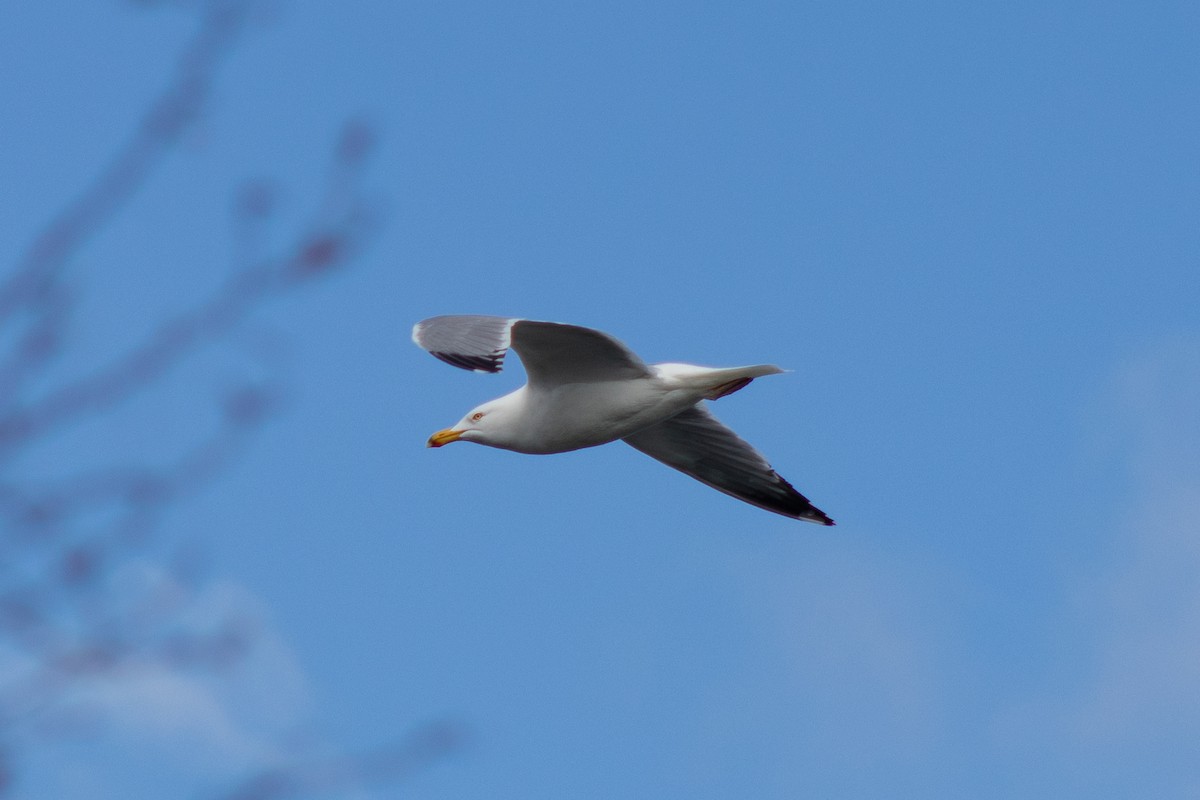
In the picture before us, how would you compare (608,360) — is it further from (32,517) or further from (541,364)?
(32,517)

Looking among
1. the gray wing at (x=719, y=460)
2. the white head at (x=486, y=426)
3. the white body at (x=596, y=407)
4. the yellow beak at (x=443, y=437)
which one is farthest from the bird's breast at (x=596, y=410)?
the gray wing at (x=719, y=460)

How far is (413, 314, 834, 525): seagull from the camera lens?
6.84 meters

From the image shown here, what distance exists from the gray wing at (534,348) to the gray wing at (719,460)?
1.48m

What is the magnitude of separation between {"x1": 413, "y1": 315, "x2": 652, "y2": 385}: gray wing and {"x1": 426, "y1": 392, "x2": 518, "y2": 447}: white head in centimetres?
30

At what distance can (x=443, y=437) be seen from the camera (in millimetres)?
8266

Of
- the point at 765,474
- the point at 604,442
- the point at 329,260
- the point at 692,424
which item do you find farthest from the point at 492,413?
the point at 329,260

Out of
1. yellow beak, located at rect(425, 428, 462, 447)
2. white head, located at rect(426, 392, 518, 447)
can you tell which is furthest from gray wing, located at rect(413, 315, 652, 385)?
yellow beak, located at rect(425, 428, 462, 447)

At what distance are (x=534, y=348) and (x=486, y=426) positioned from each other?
0.92 m

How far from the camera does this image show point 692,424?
888 cm

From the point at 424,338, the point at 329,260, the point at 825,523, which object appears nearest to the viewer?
the point at 329,260

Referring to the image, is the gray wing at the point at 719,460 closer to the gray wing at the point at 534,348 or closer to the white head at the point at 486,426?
the white head at the point at 486,426

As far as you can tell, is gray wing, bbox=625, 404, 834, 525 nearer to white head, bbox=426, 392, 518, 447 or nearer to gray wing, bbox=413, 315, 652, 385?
white head, bbox=426, 392, 518, 447

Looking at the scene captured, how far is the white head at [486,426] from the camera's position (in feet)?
26.0

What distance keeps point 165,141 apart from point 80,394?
378 mm
